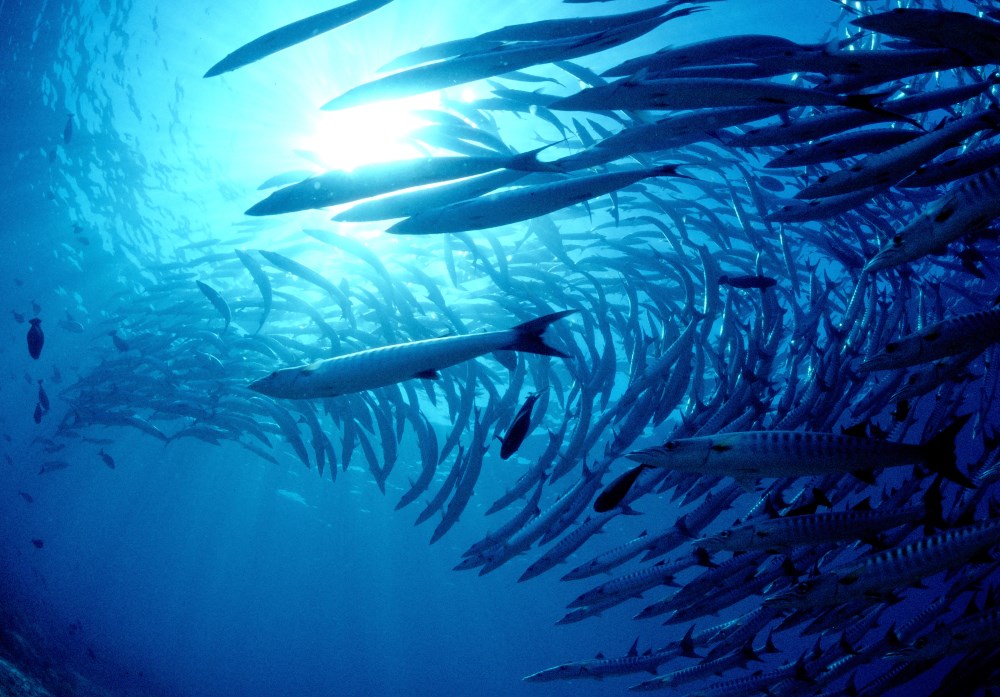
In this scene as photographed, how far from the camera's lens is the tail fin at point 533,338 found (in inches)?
100

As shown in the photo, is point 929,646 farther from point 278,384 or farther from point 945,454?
point 278,384

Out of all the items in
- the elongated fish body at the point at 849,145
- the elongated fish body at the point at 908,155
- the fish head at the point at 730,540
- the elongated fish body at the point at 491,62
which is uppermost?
the elongated fish body at the point at 491,62

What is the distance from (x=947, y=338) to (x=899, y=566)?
65.3 inches

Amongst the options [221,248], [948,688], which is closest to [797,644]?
[948,688]

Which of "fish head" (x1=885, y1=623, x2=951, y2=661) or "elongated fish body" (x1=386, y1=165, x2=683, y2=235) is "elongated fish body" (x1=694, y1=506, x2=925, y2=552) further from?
"elongated fish body" (x1=386, y1=165, x2=683, y2=235)

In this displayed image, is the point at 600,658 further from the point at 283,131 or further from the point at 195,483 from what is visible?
the point at 195,483

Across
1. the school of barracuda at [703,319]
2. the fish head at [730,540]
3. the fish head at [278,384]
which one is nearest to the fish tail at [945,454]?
the school of barracuda at [703,319]

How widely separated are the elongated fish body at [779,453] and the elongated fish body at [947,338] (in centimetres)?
61

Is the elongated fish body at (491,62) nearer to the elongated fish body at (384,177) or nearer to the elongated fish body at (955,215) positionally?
the elongated fish body at (384,177)

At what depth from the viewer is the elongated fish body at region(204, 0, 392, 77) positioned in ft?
8.94

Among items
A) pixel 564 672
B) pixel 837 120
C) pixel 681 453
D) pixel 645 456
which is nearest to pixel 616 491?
pixel 645 456

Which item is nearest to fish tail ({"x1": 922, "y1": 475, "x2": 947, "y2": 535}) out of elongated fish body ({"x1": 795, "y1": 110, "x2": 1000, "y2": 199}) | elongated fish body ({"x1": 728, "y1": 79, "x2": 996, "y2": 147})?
elongated fish body ({"x1": 795, "y1": 110, "x2": 1000, "y2": 199})

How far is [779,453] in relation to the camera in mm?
2541

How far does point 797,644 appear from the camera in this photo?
4478cm
